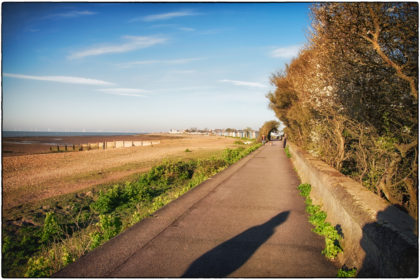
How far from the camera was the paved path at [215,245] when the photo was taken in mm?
2943

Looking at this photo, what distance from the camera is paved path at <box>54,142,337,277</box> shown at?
9.66 feet

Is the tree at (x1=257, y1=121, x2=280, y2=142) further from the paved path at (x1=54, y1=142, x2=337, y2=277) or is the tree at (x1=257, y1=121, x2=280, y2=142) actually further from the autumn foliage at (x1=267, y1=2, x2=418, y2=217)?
the paved path at (x1=54, y1=142, x2=337, y2=277)

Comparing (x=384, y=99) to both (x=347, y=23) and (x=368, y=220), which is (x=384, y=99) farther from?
(x=368, y=220)

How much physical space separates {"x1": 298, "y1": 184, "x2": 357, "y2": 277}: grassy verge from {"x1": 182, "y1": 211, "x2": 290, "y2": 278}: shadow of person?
807 millimetres

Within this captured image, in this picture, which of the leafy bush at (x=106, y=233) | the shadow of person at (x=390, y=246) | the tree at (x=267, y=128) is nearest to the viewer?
the shadow of person at (x=390, y=246)

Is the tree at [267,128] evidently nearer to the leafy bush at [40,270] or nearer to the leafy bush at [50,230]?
the leafy bush at [50,230]

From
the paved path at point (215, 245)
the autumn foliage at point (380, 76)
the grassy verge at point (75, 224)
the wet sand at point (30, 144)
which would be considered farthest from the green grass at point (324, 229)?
the wet sand at point (30, 144)

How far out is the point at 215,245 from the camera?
143 inches

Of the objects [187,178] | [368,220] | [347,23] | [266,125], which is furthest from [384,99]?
[266,125]

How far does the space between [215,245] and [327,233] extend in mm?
1702

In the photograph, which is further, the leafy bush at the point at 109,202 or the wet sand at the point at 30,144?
the wet sand at the point at 30,144

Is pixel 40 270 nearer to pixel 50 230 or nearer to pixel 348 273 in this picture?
pixel 50 230

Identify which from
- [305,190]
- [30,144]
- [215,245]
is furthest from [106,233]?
[30,144]

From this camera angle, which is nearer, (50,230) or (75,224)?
(50,230)
